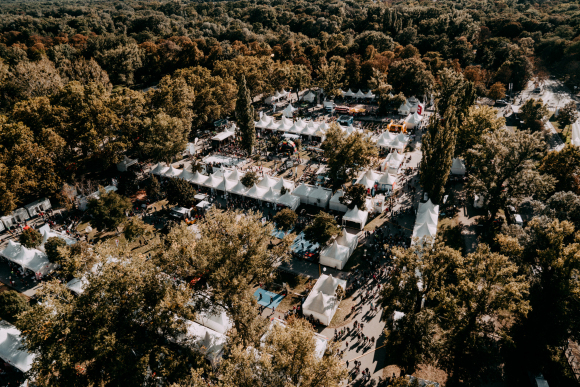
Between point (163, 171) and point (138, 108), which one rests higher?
point (138, 108)

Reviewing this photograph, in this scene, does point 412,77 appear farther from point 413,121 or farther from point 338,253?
point 338,253

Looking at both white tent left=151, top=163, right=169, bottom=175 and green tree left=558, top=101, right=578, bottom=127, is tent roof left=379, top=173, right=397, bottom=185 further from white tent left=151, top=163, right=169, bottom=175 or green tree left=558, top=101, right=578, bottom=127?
green tree left=558, top=101, right=578, bottom=127

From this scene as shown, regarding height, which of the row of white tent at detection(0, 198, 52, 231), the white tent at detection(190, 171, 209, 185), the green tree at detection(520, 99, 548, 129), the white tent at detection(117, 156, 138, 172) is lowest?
the row of white tent at detection(0, 198, 52, 231)

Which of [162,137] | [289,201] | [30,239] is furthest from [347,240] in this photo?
[30,239]

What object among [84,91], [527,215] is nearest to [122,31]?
[84,91]

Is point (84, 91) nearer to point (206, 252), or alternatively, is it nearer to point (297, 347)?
point (206, 252)

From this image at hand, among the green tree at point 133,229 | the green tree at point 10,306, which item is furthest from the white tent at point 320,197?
the green tree at point 10,306

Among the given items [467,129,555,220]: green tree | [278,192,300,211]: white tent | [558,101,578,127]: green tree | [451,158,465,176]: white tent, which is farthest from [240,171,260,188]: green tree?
[558,101,578,127]: green tree
